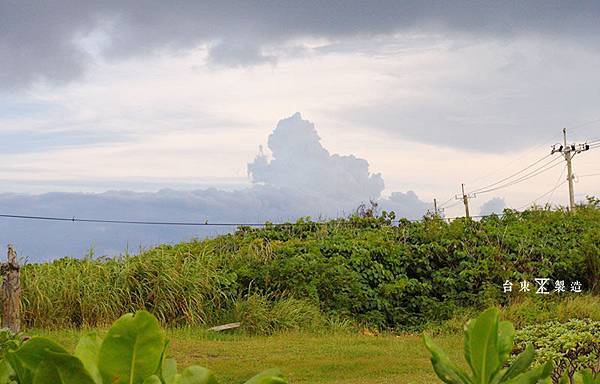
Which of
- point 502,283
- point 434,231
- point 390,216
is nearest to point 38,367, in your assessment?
point 502,283

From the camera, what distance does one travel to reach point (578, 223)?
51.8 feet

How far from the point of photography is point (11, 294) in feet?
30.6

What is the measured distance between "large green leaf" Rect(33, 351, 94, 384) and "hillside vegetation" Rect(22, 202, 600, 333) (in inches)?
411

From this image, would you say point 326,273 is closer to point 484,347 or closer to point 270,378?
point 484,347

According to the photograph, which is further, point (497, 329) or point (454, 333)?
point (454, 333)

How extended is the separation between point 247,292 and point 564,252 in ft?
19.7

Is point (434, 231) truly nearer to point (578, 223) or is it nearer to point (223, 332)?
point (578, 223)

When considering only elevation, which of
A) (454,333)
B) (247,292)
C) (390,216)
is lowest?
(454,333)

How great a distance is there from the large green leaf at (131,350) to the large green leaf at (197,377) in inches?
1.7

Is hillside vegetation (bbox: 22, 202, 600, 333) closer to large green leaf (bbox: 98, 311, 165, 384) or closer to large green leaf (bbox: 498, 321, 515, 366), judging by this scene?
large green leaf (bbox: 498, 321, 515, 366)

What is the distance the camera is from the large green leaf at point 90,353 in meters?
0.82

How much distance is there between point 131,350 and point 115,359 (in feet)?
0.08

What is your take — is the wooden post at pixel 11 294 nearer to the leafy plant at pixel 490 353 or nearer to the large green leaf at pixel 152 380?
the leafy plant at pixel 490 353

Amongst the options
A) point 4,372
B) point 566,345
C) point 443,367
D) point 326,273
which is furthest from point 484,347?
point 326,273
